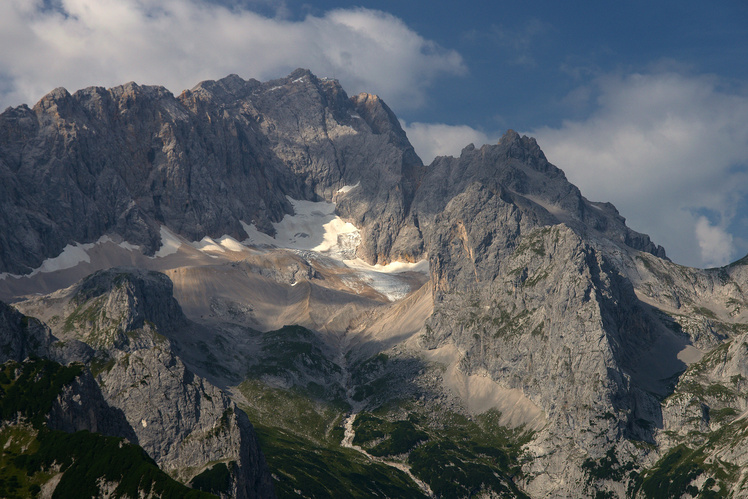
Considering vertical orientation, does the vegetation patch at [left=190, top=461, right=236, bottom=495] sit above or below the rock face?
below

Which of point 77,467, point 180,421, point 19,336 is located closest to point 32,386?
point 77,467

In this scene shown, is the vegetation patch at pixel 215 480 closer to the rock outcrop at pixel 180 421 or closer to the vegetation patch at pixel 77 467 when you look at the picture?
the rock outcrop at pixel 180 421

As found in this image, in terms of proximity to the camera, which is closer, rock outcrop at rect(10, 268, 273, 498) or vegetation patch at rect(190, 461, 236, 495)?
vegetation patch at rect(190, 461, 236, 495)

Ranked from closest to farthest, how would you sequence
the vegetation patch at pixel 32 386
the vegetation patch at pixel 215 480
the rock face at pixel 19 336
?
the vegetation patch at pixel 32 386, the vegetation patch at pixel 215 480, the rock face at pixel 19 336

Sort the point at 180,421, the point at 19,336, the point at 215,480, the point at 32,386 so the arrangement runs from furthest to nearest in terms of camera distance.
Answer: the point at 180,421
the point at 19,336
the point at 215,480
the point at 32,386

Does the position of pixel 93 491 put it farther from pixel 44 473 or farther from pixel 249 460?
pixel 249 460

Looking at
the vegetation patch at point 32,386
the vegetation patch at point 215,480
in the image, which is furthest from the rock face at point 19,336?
the vegetation patch at point 215,480

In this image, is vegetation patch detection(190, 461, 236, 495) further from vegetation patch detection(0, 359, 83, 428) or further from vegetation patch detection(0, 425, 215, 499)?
vegetation patch detection(0, 425, 215, 499)

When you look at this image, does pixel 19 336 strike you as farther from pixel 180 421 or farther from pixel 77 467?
pixel 77 467

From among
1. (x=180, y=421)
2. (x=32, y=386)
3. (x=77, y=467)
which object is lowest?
(x=77, y=467)

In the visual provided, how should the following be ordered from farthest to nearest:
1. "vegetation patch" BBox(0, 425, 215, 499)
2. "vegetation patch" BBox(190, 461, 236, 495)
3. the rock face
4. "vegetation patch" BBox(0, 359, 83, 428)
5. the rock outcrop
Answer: the rock face, the rock outcrop, "vegetation patch" BBox(190, 461, 236, 495), "vegetation patch" BBox(0, 359, 83, 428), "vegetation patch" BBox(0, 425, 215, 499)

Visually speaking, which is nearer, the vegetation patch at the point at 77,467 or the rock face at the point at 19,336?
the vegetation patch at the point at 77,467

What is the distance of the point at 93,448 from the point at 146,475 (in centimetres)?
956

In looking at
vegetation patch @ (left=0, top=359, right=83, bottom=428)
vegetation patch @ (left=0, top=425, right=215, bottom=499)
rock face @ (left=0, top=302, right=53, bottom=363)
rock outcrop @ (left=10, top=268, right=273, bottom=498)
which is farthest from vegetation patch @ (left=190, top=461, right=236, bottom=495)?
rock face @ (left=0, top=302, right=53, bottom=363)
